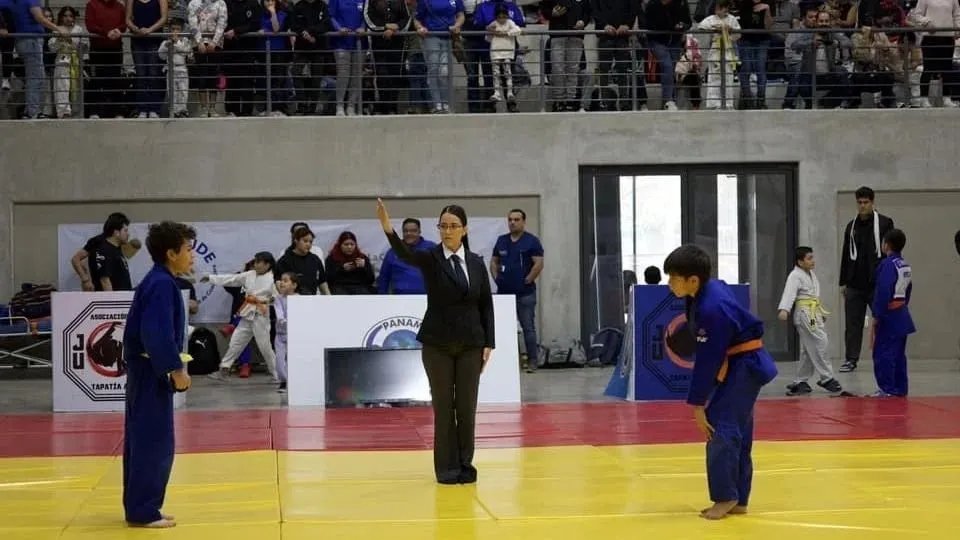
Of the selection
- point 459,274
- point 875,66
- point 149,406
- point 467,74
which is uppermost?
point 875,66

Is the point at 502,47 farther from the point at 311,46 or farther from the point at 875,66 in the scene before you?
the point at 875,66

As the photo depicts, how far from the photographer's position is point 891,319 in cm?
1548

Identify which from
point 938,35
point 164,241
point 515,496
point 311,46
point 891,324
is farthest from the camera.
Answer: point 938,35

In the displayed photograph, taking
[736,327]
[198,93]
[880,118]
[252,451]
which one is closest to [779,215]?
[880,118]

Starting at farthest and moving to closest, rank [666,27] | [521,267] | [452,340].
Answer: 1. [666,27]
2. [521,267]
3. [452,340]

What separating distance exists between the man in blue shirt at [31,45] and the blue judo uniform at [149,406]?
12875mm

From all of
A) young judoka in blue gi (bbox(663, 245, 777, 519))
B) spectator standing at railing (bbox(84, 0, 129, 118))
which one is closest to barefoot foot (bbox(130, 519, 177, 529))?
young judoka in blue gi (bbox(663, 245, 777, 519))

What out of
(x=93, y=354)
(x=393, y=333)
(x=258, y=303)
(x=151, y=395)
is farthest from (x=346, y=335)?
(x=151, y=395)

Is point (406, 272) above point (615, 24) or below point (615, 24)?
below

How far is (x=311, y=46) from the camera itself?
20359mm

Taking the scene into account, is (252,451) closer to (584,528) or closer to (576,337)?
(584,528)

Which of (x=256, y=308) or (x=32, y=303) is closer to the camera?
(x=256, y=308)

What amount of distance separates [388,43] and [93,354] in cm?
746

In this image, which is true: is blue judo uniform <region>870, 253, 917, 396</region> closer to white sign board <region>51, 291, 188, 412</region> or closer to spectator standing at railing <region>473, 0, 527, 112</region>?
spectator standing at railing <region>473, 0, 527, 112</region>
